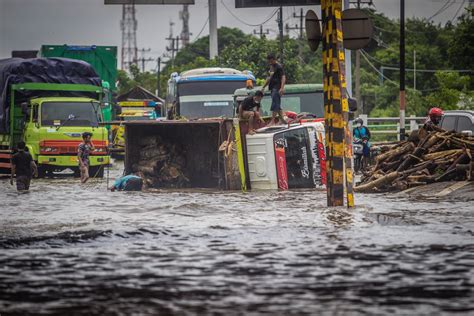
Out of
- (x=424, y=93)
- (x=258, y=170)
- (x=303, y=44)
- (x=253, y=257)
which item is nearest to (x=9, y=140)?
(x=258, y=170)

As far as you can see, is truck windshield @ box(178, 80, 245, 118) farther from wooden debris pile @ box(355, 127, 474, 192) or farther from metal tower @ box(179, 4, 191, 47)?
metal tower @ box(179, 4, 191, 47)

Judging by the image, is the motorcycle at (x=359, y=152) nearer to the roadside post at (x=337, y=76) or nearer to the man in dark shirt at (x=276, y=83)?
the man in dark shirt at (x=276, y=83)

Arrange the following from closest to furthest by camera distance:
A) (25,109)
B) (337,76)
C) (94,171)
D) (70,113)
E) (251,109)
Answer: (337,76), (251,109), (25,109), (70,113), (94,171)

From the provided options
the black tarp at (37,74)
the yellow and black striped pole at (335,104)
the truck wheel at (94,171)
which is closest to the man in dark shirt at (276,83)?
the yellow and black striped pole at (335,104)

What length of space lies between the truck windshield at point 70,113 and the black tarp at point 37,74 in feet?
5.24

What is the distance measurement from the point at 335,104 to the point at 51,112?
16.5m

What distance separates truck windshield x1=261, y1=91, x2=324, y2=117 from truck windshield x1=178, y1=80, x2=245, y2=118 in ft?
12.5

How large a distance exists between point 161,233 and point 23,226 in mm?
2433

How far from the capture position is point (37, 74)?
33594mm

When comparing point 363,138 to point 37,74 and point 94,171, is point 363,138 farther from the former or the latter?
point 37,74

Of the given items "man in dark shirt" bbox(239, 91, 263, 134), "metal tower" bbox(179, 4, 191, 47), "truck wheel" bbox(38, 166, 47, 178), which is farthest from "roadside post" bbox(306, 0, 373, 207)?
"metal tower" bbox(179, 4, 191, 47)

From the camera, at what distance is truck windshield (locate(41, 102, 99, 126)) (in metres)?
31.6

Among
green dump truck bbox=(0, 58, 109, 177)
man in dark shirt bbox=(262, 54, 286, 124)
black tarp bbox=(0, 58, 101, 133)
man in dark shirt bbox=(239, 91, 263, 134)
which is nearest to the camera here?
man in dark shirt bbox=(239, 91, 263, 134)

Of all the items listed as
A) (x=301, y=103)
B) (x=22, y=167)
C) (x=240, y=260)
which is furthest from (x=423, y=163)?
(x=240, y=260)
